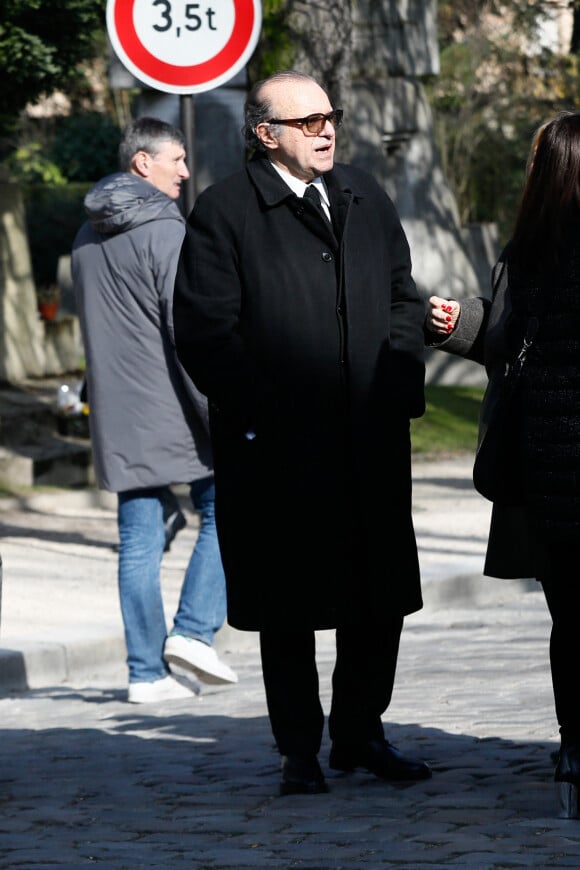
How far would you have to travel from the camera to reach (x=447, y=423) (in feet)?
59.3

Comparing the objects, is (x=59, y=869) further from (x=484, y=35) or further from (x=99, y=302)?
(x=484, y=35)

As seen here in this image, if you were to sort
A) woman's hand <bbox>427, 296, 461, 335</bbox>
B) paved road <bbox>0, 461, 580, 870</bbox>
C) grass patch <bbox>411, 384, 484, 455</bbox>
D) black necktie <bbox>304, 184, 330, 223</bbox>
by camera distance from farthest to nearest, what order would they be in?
grass patch <bbox>411, 384, 484, 455</bbox>, black necktie <bbox>304, 184, 330, 223</bbox>, woman's hand <bbox>427, 296, 461, 335</bbox>, paved road <bbox>0, 461, 580, 870</bbox>

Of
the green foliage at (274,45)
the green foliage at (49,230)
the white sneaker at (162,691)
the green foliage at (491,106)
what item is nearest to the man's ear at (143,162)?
the white sneaker at (162,691)

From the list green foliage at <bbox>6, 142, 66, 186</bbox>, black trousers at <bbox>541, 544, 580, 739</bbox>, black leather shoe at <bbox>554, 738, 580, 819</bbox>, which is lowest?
green foliage at <bbox>6, 142, 66, 186</bbox>

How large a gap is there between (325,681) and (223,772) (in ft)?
6.19

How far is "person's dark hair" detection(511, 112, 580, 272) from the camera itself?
181 inches

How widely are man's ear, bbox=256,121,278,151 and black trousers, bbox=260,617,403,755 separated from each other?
137 centimetres

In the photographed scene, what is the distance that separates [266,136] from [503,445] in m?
1.17

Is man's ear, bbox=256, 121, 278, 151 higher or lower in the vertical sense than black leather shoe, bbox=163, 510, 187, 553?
higher

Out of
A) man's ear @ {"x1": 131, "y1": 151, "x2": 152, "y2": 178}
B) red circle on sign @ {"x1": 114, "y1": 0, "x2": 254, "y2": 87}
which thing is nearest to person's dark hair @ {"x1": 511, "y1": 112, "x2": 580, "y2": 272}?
man's ear @ {"x1": 131, "y1": 151, "x2": 152, "y2": 178}

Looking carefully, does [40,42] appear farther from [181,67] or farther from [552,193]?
[552,193]

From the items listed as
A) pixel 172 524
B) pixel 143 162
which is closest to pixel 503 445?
pixel 143 162

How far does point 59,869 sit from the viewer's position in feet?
14.4

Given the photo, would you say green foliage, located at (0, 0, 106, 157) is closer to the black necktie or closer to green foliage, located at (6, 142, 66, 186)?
the black necktie
